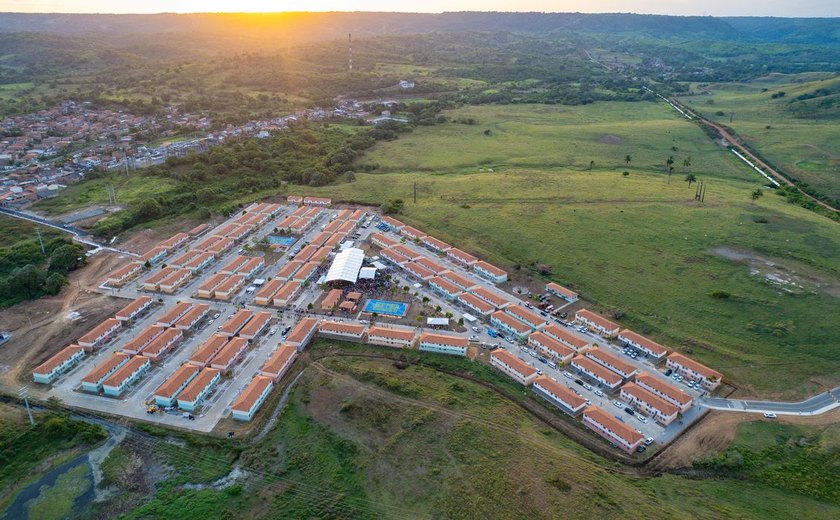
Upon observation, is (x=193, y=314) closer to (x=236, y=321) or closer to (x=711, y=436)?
(x=236, y=321)

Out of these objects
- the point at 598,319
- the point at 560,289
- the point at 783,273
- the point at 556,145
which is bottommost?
the point at 560,289

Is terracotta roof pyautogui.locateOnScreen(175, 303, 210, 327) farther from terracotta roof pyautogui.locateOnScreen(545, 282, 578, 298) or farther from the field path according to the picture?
the field path

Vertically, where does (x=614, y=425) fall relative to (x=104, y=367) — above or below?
above

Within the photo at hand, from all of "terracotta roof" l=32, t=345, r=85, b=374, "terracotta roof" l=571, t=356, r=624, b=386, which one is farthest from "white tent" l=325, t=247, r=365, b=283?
"terracotta roof" l=571, t=356, r=624, b=386

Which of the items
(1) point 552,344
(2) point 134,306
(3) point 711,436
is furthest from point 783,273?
(2) point 134,306

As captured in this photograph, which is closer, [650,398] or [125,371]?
[650,398]

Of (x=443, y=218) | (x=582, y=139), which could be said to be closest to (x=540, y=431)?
(x=443, y=218)

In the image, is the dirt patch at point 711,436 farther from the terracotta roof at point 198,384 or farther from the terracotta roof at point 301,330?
the terracotta roof at point 198,384
